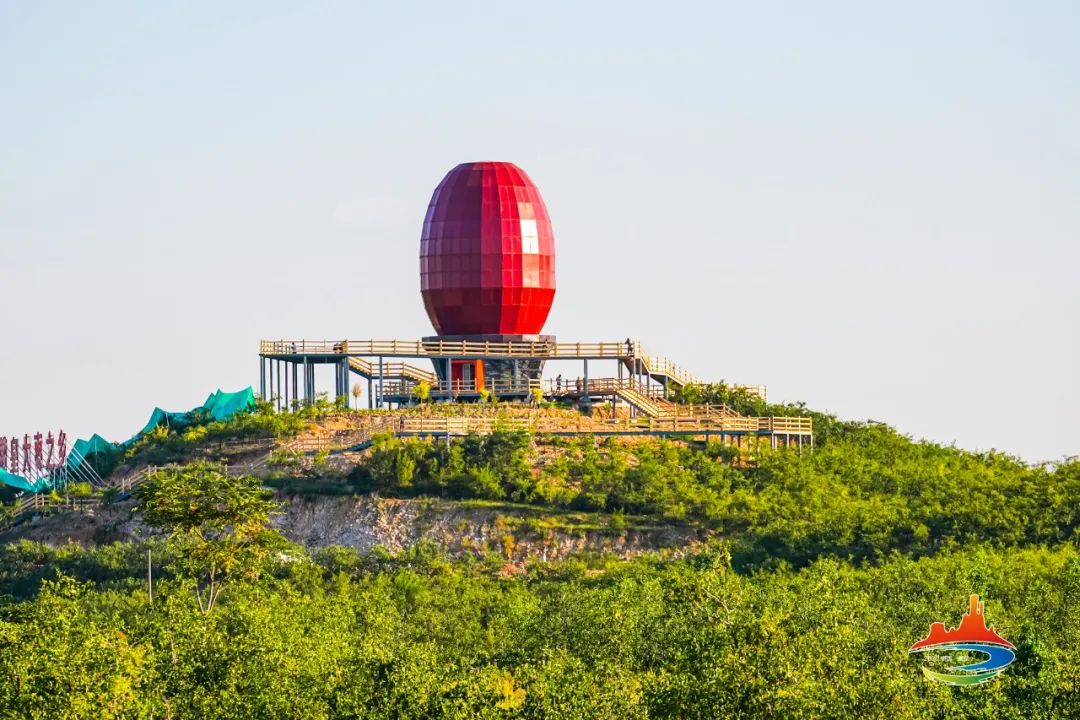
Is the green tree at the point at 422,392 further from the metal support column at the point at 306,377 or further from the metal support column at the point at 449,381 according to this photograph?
the metal support column at the point at 306,377

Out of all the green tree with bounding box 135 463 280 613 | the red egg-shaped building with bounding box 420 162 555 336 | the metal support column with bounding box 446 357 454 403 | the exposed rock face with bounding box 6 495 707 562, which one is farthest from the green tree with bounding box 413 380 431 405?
the green tree with bounding box 135 463 280 613

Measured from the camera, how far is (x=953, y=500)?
73.3m

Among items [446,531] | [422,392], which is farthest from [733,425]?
[446,531]

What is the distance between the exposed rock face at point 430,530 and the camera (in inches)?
2781

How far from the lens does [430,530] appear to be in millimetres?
71625

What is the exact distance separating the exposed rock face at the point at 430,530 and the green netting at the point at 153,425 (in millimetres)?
6495

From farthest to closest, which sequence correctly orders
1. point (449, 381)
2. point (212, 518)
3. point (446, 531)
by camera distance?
point (449, 381)
point (446, 531)
point (212, 518)

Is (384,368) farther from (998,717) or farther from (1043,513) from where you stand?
(998,717)

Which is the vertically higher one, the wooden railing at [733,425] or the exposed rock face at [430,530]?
the wooden railing at [733,425]

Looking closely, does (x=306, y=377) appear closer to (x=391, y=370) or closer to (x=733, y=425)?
(x=391, y=370)

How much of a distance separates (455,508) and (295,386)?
13834 millimetres

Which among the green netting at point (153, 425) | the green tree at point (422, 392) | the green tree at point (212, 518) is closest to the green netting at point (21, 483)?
the green netting at point (153, 425)

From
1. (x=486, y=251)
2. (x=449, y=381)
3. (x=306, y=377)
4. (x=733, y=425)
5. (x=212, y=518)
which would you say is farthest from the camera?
(x=486, y=251)

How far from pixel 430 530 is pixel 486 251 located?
16094 millimetres
